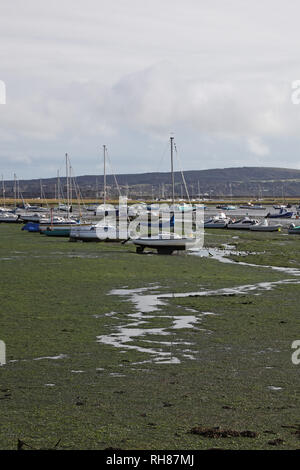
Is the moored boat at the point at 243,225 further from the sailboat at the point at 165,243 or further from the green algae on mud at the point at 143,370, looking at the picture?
the green algae on mud at the point at 143,370

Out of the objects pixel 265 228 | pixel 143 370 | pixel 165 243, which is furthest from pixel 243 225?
pixel 143 370

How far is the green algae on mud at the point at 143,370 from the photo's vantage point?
455 inches

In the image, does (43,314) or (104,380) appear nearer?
(104,380)

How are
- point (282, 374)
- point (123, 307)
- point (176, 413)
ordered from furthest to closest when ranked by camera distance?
point (123, 307)
point (282, 374)
point (176, 413)

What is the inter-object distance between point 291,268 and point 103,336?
72.8ft

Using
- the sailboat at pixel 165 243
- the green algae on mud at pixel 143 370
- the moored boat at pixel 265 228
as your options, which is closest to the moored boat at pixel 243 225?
the moored boat at pixel 265 228

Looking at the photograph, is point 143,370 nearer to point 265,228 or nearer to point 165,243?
point 165,243

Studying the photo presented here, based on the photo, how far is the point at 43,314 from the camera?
22.2m

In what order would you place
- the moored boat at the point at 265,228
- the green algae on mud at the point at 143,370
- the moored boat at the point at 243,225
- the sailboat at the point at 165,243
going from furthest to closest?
the moored boat at the point at 243,225 < the moored boat at the point at 265,228 < the sailboat at the point at 165,243 < the green algae on mud at the point at 143,370

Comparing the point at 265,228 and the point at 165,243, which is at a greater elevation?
the point at 165,243

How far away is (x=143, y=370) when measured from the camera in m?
15.2
